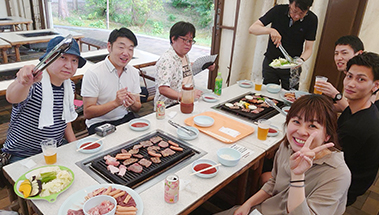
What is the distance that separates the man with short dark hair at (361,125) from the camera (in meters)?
1.60

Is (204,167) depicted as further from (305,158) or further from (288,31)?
(288,31)

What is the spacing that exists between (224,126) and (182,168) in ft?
2.17

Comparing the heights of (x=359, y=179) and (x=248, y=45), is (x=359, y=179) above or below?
below

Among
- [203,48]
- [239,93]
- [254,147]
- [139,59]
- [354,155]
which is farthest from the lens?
[203,48]

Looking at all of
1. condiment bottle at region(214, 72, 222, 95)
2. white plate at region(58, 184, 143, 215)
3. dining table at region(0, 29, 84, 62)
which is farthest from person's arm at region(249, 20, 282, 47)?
dining table at region(0, 29, 84, 62)

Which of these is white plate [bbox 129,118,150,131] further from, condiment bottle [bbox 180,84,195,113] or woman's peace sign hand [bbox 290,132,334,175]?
woman's peace sign hand [bbox 290,132,334,175]

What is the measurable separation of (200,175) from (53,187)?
2.47 feet

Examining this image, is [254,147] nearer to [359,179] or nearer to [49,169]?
[359,179]

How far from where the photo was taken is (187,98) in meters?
2.22

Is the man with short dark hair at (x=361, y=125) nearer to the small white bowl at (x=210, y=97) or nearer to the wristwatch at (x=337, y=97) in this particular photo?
the wristwatch at (x=337, y=97)

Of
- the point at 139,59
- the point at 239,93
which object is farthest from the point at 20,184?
the point at 139,59

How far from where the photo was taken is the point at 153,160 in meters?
1.57

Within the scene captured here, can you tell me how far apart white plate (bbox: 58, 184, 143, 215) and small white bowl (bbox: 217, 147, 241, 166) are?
566 millimetres

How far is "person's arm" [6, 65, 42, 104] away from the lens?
1.45 m
